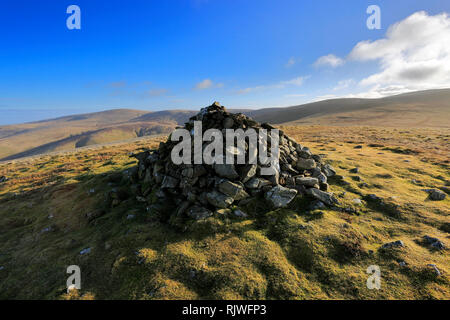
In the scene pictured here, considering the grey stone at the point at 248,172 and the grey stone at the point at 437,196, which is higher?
the grey stone at the point at 248,172

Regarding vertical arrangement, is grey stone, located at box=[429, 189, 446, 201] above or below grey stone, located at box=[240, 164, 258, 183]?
below

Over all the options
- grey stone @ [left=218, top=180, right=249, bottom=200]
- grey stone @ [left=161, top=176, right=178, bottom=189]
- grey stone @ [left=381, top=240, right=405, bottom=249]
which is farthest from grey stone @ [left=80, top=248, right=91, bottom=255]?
grey stone @ [left=381, top=240, right=405, bottom=249]

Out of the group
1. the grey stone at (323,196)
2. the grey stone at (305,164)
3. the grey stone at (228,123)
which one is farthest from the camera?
the grey stone at (305,164)

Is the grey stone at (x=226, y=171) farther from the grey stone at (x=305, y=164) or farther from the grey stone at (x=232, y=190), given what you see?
the grey stone at (x=305, y=164)

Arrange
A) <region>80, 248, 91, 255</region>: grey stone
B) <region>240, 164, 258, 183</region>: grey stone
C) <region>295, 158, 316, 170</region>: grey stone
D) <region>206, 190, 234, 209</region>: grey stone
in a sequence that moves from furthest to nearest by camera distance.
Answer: <region>295, 158, 316, 170</region>: grey stone
<region>240, 164, 258, 183</region>: grey stone
<region>206, 190, 234, 209</region>: grey stone
<region>80, 248, 91, 255</region>: grey stone

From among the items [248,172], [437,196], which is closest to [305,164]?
[248,172]

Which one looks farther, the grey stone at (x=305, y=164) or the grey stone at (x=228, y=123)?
the grey stone at (x=305, y=164)

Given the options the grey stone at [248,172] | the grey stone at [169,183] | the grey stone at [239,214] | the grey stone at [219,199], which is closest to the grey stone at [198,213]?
the grey stone at [219,199]

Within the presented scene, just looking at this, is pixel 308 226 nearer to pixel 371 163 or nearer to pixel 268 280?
pixel 268 280

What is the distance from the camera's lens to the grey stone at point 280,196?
38.5ft

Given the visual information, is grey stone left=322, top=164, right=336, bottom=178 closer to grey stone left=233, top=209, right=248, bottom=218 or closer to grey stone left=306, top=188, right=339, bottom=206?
grey stone left=306, top=188, right=339, bottom=206

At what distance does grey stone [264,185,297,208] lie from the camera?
→ 38.5ft

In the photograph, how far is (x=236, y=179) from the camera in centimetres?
1255

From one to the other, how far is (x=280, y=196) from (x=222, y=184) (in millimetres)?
3734
